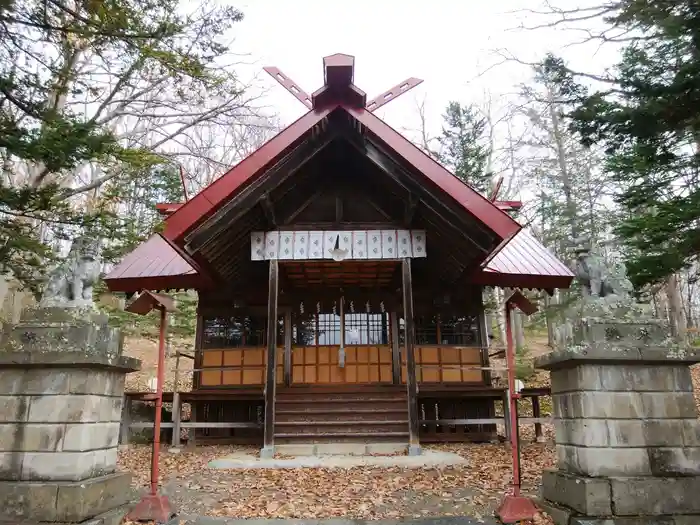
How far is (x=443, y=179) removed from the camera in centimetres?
766

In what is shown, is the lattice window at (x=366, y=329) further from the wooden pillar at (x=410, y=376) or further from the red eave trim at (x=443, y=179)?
the red eave trim at (x=443, y=179)

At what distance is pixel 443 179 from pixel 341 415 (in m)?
5.45

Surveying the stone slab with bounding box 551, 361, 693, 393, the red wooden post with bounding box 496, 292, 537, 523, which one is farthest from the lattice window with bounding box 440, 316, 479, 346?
the stone slab with bounding box 551, 361, 693, 393

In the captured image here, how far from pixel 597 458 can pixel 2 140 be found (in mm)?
6609

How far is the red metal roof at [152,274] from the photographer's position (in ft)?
35.1

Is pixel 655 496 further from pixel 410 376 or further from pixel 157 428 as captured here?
pixel 157 428

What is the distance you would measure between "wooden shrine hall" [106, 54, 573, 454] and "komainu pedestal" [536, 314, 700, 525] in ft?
8.64

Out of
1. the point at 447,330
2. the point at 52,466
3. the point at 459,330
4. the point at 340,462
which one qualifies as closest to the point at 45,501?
the point at 52,466

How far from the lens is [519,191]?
28344 millimetres

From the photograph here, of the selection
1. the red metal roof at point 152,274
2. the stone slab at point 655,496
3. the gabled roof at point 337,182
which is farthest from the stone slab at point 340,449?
the stone slab at point 655,496

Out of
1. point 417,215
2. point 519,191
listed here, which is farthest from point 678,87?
point 519,191

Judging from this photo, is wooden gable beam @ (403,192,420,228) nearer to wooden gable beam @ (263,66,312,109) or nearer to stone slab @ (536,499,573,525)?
wooden gable beam @ (263,66,312,109)

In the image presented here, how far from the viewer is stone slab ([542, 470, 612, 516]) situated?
14.9ft

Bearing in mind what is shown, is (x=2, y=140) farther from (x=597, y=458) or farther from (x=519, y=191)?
(x=519, y=191)
